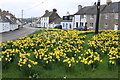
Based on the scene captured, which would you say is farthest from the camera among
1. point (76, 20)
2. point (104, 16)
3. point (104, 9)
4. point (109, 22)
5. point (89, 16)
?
point (76, 20)

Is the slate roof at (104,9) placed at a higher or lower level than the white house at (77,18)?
higher

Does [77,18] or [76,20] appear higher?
[77,18]

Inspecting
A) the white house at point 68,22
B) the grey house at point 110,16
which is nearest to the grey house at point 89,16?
the grey house at point 110,16

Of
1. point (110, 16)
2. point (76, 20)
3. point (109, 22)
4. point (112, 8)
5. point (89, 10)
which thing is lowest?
point (109, 22)

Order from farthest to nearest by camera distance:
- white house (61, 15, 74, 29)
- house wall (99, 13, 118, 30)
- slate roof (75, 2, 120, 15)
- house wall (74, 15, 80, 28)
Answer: white house (61, 15, 74, 29)
house wall (74, 15, 80, 28)
slate roof (75, 2, 120, 15)
house wall (99, 13, 118, 30)

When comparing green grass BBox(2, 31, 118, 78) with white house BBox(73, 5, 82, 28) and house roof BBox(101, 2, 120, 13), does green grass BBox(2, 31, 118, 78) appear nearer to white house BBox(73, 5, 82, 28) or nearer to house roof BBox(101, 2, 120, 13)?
house roof BBox(101, 2, 120, 13)

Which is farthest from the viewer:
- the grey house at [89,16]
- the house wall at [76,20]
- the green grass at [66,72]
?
the house wall at [76,20]

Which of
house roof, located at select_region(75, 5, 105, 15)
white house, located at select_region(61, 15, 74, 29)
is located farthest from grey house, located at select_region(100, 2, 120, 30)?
white house, located at select_region(61, 15, 74, 29)

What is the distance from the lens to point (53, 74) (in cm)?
655

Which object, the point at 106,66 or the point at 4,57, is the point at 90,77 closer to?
the point at 106,66

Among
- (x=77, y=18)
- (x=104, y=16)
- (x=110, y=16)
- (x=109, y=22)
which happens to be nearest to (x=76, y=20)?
(x=77, y=18)

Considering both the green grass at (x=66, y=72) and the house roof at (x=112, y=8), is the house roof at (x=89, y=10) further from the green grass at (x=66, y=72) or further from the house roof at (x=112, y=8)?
the green grass at (x=66, y=72)

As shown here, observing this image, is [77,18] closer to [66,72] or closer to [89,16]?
[89,16]

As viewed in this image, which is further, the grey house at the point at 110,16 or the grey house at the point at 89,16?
the grey house at the point at 89,16
